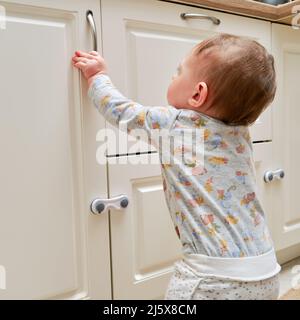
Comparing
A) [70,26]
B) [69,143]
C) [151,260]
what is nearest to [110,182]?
[69,143]

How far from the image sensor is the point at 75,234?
828mm

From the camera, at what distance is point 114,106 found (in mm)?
740

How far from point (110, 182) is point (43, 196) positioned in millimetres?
158

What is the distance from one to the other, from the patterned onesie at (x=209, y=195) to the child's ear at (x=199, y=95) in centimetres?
2

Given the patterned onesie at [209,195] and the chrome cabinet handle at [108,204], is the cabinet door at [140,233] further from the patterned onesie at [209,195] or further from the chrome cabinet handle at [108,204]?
the patterned onesie at [209,195]

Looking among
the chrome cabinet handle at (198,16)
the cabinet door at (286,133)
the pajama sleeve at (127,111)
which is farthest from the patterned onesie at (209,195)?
the cabinet door at (286,133)

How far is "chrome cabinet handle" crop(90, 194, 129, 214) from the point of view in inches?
32.7

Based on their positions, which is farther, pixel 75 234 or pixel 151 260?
pixel 151 260

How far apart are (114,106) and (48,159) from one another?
18 cm

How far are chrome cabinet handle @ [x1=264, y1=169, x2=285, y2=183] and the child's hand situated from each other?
26.6 inches

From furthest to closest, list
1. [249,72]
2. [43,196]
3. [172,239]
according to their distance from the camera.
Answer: [172,239] → [43,196] → [249,72]

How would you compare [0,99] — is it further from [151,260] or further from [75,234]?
[151,260]

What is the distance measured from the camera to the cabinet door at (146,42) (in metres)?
0.85

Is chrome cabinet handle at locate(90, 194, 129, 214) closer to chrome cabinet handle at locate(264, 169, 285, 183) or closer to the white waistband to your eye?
the white waistband
